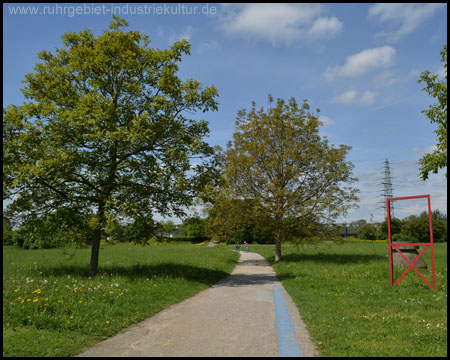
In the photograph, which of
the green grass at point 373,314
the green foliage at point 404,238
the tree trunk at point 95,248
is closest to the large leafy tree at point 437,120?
the green grass at point 373,314

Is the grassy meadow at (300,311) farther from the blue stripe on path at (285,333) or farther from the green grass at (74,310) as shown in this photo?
the blue stripe on path at (285,333)

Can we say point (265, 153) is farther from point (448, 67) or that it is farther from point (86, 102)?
point (86, 102)

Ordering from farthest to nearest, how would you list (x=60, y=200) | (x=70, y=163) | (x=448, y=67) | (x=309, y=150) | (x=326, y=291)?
(x=309, y=150) → (x=448, y=67) → (x=60, y=200) → (x=70, y=163) → (x=326, y=291)

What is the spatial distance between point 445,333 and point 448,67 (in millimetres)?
12787

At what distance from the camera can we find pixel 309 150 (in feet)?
74.2

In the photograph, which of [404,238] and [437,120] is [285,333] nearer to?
[437,120]

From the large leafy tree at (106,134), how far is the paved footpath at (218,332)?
4.67 m

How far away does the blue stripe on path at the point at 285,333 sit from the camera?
557 cm

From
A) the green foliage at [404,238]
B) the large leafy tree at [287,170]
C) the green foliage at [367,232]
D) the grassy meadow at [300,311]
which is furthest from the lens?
the green foliage at [404,238]

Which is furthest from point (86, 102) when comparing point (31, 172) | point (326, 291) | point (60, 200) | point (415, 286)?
point (415, 286)

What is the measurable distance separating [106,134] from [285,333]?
8.45 m

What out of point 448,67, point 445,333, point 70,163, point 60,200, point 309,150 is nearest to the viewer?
point 445,333

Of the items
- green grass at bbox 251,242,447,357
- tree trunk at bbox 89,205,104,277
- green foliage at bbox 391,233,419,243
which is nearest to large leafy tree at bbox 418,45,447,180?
green grass at bbox 251,242,447,357

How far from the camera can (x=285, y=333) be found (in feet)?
21.9
